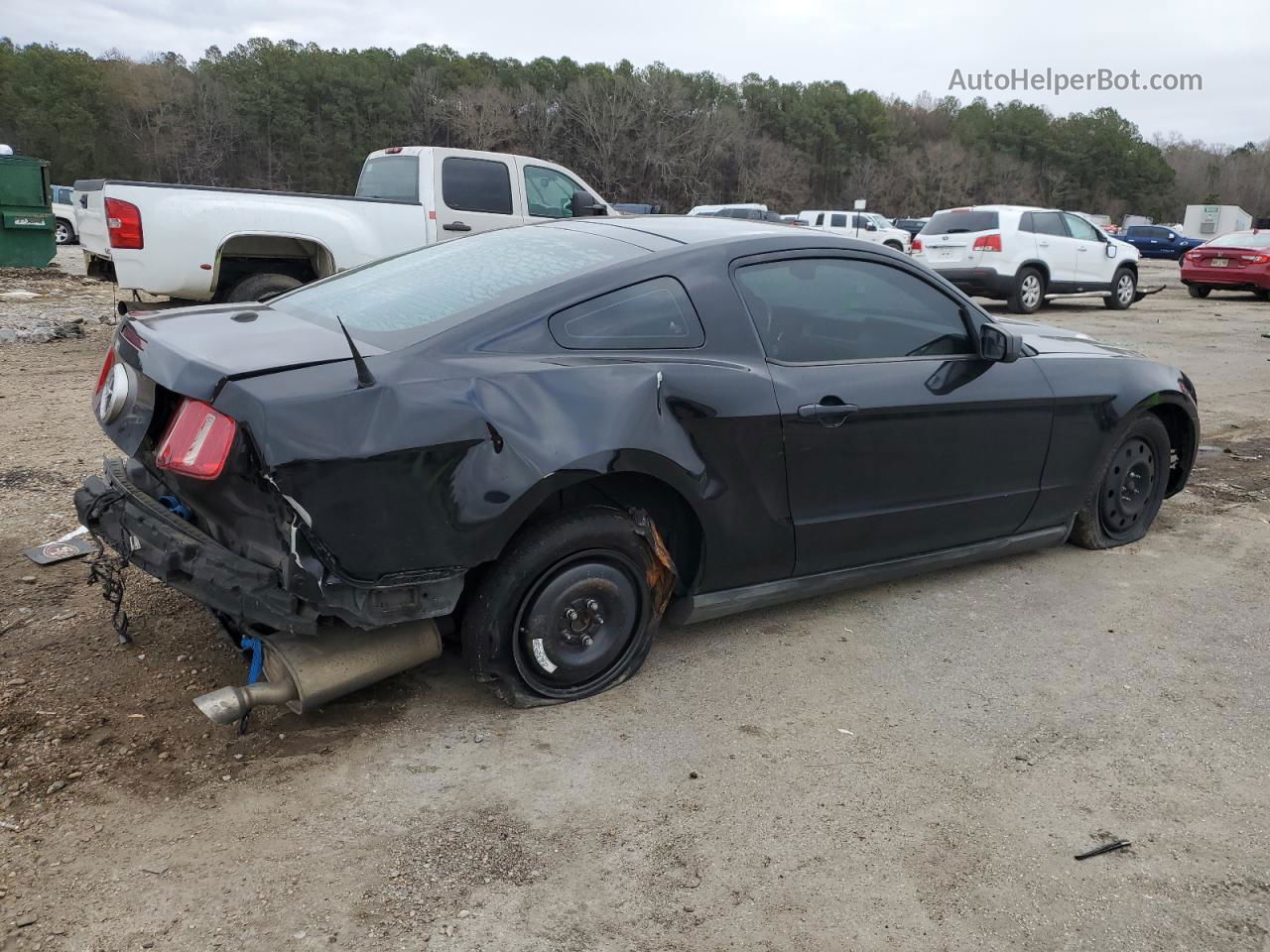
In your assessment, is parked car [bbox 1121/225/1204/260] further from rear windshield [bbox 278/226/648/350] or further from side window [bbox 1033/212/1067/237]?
rear windshield [bbox 278/226/648/350]

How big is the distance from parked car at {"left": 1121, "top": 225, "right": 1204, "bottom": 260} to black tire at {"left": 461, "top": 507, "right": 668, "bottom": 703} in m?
43.4

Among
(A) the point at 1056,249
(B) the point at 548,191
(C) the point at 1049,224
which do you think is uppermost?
(B) the point at 548,191

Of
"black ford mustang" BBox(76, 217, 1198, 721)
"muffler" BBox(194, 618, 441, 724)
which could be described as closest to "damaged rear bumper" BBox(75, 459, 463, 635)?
"black ford mustang" BBox(76, 217, 1198, 721)

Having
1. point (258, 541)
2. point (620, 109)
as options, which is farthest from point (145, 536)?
point (620, 109)

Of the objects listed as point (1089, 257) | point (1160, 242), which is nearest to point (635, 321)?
point (1089, 257)

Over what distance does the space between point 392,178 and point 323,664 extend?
811 centimetres

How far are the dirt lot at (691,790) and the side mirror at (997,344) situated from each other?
40.5 inches

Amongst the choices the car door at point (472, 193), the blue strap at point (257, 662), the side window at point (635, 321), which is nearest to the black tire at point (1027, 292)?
the car door at point (472, 193)

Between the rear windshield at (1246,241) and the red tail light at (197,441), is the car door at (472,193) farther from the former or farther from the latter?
the rear windshield at (1246,241)

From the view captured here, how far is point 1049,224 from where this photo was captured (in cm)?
1512

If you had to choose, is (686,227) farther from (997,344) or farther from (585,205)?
(585,205)

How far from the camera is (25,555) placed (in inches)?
159

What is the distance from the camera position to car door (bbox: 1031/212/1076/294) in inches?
587

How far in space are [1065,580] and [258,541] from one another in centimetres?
342
